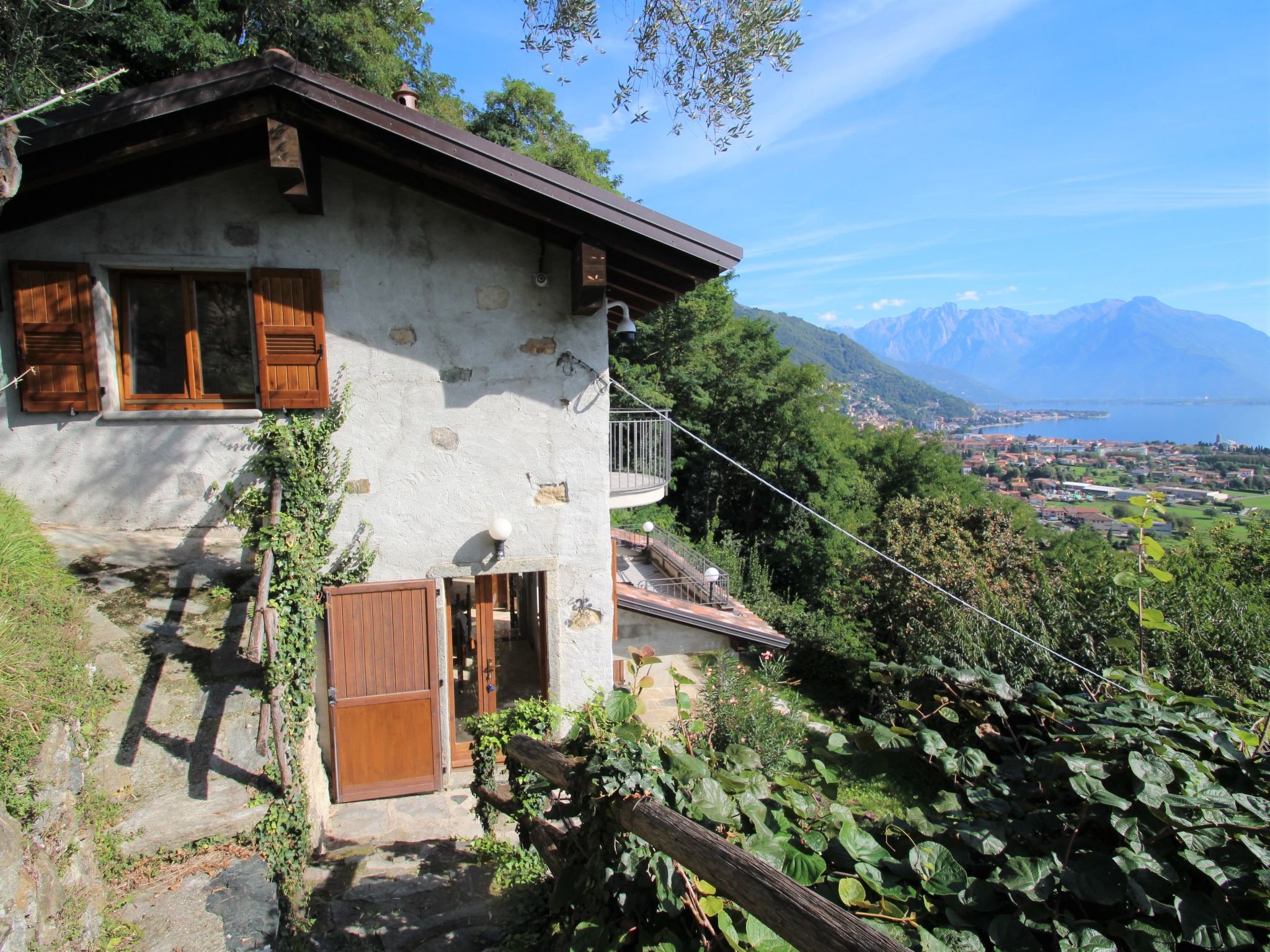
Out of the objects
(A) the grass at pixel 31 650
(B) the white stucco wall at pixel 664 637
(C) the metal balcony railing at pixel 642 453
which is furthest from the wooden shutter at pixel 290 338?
(B) the white stucco wall at pixel 664 637

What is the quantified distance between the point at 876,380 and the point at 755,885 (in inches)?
7137

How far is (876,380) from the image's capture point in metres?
170

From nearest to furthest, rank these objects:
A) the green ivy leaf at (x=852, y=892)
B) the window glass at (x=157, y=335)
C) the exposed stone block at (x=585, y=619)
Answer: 1. the green ivy leaf at (x=852, y=892)
2. the window glass at (x=157, y=335)
3. the exposed stone block at (x=585, y=619)

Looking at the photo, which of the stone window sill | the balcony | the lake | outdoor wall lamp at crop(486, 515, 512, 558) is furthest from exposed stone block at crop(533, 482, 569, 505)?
the lake

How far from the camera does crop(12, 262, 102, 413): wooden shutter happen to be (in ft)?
15.7

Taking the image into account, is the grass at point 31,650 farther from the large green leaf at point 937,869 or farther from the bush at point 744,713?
the bush at point 744,713

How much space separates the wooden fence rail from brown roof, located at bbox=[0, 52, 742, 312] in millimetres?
4049

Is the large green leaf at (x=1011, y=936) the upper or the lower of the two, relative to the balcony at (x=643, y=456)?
lower

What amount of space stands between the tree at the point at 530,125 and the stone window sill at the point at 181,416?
1759 cm

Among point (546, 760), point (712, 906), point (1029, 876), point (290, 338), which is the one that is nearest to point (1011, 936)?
point (1029, 876)

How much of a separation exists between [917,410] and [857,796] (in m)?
154

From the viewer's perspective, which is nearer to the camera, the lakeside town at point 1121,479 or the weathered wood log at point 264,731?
the weathered wood log at point 264,731

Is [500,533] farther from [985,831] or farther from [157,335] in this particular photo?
[985,831]

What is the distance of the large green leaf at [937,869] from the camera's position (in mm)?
1817
